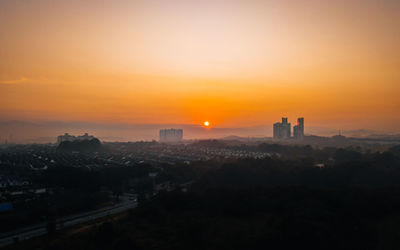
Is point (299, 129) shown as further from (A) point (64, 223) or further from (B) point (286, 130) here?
(A) point (64, 223)

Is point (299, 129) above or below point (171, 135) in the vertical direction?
above

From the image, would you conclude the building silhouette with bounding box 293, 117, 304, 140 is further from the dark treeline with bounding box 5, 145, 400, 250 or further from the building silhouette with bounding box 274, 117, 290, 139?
the dark treeline with bounding box 5, 145, 400, 250

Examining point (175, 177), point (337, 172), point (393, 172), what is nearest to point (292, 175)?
point (337, 172)

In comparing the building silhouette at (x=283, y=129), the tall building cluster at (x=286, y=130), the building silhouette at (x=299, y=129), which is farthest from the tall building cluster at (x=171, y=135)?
the building silhouette at (x=299, y=129)

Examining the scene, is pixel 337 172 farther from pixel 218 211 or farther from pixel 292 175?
pixel 218 211

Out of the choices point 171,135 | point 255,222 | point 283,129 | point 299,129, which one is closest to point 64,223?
point 255,222

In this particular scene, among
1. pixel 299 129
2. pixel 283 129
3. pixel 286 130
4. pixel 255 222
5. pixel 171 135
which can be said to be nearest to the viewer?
pixel 255 222
